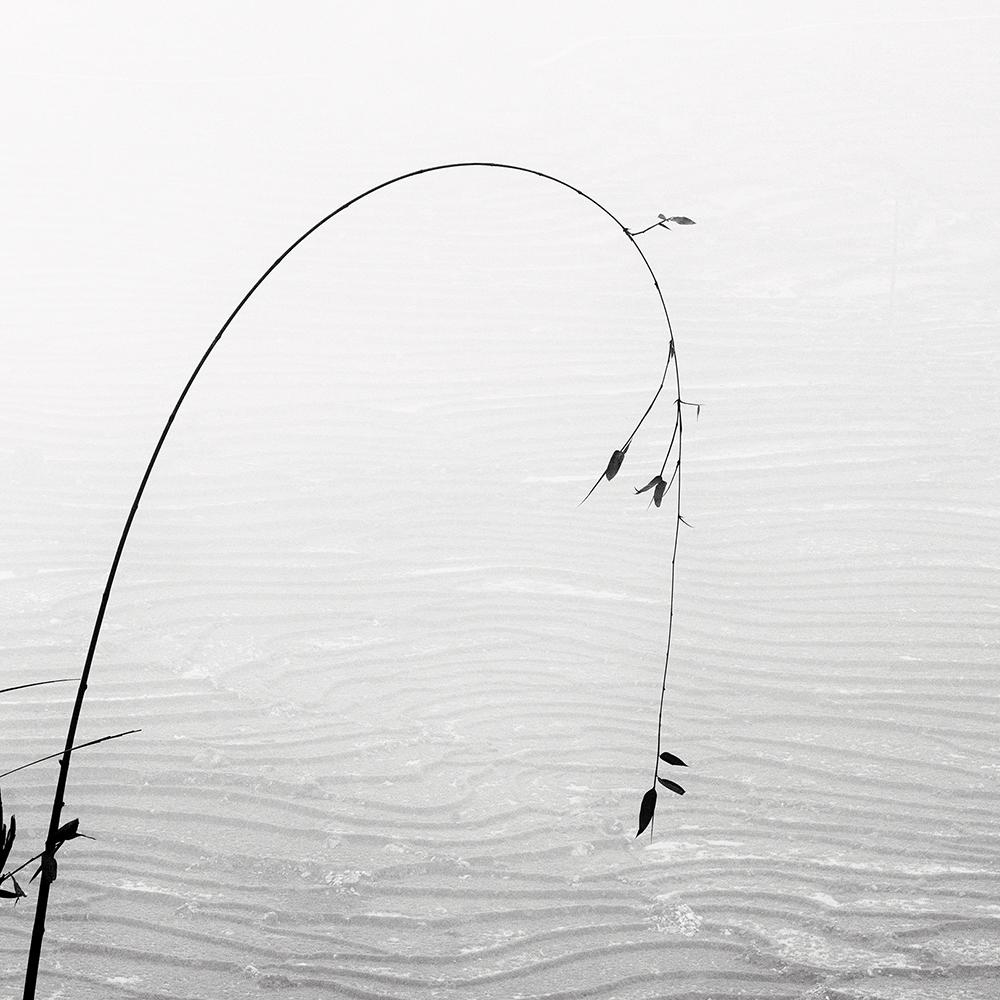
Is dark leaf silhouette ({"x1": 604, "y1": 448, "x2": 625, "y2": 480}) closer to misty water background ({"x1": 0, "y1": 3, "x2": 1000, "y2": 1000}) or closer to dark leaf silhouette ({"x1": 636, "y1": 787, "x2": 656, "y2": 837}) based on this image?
dark leaf silhouette ({"x1": 636, "y1": 787, "x2": 656, "y2": 837})

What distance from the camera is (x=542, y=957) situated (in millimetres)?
4914

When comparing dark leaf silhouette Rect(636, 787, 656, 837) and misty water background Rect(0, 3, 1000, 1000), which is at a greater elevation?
dark leaf silhouette Rect(636, 787, 656, 837)

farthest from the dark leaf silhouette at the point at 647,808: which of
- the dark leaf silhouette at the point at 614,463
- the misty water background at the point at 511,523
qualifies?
the misty water background at the point at 511,523

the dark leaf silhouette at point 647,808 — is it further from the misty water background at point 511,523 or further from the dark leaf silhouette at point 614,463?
the misty water background at point 511,523

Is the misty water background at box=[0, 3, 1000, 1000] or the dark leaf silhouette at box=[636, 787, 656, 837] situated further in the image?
the misty water background at box=[0, 3, 1000, 1000]

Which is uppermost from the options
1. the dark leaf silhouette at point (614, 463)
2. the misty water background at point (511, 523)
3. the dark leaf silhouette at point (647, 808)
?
the dark leaf silhouette at point (614, 463)

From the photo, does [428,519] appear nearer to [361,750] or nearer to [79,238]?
→ [361,750]

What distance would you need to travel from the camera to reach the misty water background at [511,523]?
5262 mm

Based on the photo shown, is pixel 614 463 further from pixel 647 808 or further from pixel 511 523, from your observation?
pixel 511 523

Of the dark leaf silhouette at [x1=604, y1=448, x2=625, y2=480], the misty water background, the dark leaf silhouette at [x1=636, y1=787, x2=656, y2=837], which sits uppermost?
the dark leaf silhouette at [x1=604, y1=448, x2=625, y2=480]

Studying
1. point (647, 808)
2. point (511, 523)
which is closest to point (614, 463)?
point (647, 808)

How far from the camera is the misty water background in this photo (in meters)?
5.26

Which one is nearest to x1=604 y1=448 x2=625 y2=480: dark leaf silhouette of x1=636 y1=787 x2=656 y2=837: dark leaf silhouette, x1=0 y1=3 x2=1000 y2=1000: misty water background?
x1=636 y1=787 x2=656 y2=837: dark leaf silhouette

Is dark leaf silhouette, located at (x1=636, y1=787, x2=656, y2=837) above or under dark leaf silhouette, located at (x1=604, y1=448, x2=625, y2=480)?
under
